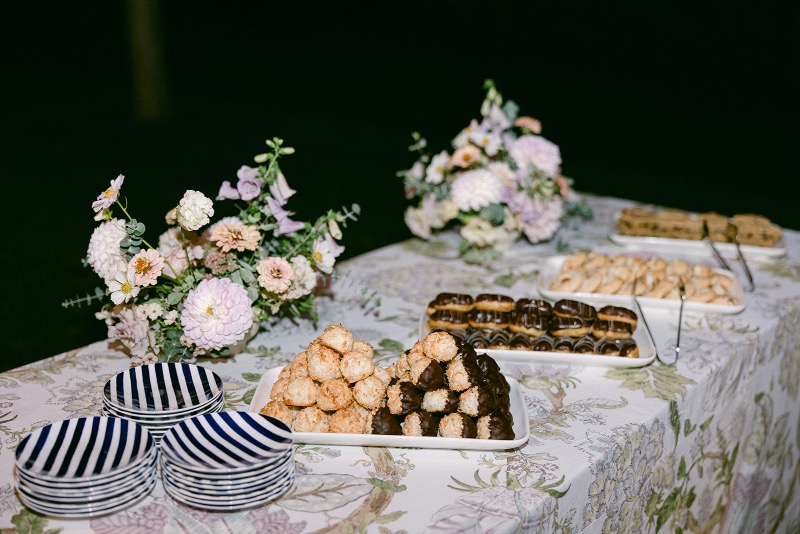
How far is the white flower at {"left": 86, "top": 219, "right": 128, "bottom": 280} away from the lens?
1.55 meters

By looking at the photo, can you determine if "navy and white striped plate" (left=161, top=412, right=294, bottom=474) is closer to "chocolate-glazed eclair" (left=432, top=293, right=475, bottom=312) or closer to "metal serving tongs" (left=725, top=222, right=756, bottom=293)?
"chocolate-glazed eclair" (left=432, top=293, right=475, bottom=312)

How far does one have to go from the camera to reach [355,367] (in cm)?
138

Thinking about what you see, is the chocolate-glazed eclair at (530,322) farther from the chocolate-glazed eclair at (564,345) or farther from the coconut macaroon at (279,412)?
the coconut macaroon at (279,412)

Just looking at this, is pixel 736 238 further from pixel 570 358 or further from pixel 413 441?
pixel 413 441

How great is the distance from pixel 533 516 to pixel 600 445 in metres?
0.24

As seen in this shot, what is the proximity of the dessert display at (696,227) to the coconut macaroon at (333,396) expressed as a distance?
151 cm

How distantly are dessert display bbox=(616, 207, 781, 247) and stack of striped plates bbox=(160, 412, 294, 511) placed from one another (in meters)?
1.66

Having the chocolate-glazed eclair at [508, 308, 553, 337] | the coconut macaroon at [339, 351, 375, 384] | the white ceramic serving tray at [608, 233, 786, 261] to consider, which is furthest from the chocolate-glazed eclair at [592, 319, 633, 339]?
the white ceramic serving tray at [608, 233, 786, 261]

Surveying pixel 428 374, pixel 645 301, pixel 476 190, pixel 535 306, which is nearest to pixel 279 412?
pixel 428 374

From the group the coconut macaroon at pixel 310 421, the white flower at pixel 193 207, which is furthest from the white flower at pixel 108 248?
the coconut macaroon at pixel 310 421

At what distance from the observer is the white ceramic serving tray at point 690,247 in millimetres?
2443

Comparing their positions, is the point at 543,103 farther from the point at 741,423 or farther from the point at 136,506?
the point at 136,506

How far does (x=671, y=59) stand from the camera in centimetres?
866

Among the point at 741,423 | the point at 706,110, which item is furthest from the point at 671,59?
the point at 741,423
